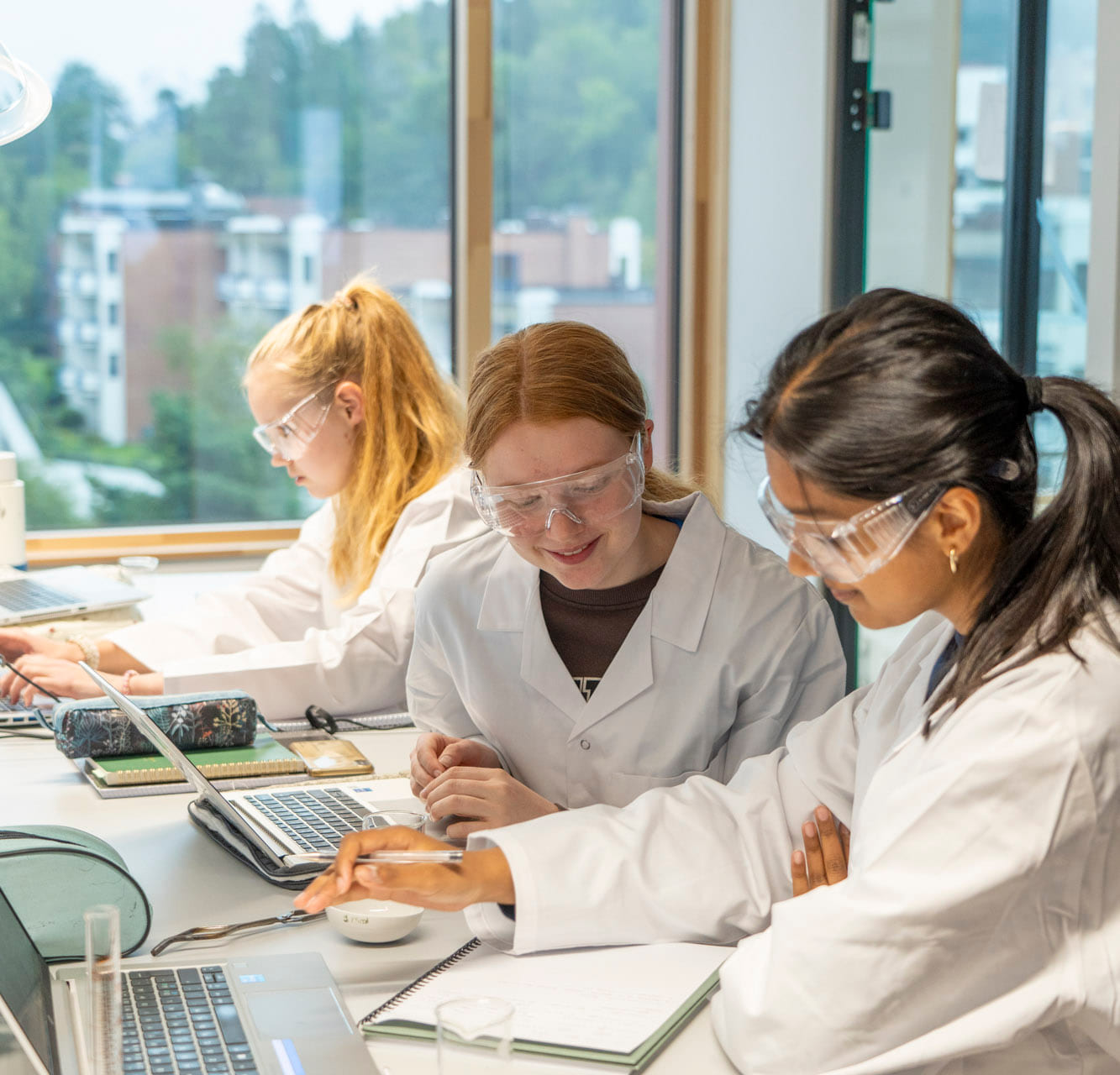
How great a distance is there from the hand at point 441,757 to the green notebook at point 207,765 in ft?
0.84

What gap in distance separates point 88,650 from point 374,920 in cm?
122

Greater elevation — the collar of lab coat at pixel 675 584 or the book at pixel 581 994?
A: the collar of lab coat at pixel 675 584

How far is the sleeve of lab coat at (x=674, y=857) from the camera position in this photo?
48.4 inches

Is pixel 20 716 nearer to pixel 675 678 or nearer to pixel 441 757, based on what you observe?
pixel 441 757

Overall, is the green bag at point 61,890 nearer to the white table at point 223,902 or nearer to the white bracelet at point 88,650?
the white table at point 223,902

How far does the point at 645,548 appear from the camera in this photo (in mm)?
1721

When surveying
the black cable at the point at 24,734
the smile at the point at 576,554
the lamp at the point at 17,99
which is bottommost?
the black cable at the point at 24,734

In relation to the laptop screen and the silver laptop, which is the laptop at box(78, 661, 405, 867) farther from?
the silver laptop

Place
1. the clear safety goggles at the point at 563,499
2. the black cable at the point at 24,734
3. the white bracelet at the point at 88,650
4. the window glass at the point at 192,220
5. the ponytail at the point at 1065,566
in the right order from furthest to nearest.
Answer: the window glass at the point at 192,220, the white bracelet at the point at 88,650, the black cable at the point at 24,734, the clear safety goggles at the point at 563,499, the ponytail at the point at 1065,566

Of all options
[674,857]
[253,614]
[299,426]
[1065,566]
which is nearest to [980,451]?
[1065,566]

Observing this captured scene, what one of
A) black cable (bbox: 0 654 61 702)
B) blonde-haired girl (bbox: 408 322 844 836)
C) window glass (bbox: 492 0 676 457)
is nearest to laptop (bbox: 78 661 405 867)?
blonde-haired girl (bbox: 408 322 844 836)

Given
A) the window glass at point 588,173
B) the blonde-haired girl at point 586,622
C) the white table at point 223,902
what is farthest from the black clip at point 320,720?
the window glass at point 588,173

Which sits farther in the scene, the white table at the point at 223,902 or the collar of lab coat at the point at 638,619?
the collar of lab coat at the point at 638,619

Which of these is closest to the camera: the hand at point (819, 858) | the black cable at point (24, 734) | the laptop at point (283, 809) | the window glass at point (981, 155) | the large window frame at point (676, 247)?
the hand at point (819, 858)
